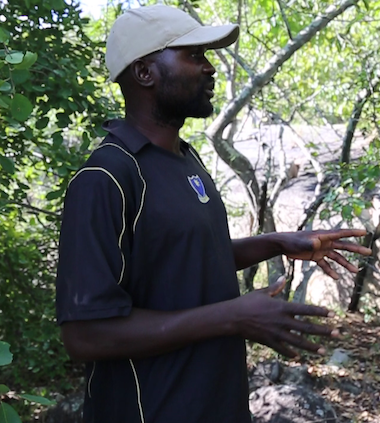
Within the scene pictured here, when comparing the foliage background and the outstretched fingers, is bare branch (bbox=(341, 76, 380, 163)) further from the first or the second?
the outstretched fingers

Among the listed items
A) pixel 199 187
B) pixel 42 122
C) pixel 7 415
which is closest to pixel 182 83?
pixel 199 187

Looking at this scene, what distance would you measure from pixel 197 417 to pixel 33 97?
192 cm

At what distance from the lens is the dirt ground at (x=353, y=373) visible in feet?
13.5

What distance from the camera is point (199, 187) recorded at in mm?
1655

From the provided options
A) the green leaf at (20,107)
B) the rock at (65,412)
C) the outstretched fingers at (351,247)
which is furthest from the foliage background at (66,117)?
the outstretched fingers at (351,247)

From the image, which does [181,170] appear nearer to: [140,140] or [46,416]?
[140,140]

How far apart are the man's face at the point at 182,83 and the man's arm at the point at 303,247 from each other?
0.51m

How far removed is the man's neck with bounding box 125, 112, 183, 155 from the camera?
1.65m

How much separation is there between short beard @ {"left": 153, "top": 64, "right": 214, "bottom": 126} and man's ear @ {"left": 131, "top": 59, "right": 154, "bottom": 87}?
3 centimetres

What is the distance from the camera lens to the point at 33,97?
2.85m

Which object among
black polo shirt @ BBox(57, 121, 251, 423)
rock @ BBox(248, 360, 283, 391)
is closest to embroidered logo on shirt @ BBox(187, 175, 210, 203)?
black polo shirt @ BBox(57, 121, 251, 423)

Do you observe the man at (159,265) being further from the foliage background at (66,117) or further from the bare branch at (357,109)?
the bare branch at (357,109)

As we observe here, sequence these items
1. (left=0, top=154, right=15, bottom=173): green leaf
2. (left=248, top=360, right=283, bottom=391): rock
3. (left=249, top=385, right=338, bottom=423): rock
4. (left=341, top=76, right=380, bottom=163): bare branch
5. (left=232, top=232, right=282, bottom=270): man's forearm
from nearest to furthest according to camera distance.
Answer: (left=232, top=232, right=282, bottom=270): man's forearm < (left=0, top=154, right=15, bottom=173): green leaf < (left=249, top=385, right=338, bottom=423): rock < (left=341, top=76, right=380, bottom=163): bare branch < (left=248, top=360, right=283, bottom=391): rock

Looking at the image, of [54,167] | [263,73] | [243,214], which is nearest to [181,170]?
[54,167]
